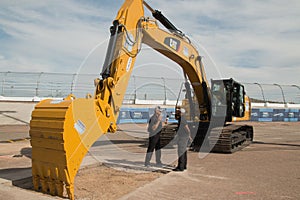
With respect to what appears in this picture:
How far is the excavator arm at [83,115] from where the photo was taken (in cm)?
478

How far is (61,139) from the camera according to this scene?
15.4 feet

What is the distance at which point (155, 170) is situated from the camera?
752cm

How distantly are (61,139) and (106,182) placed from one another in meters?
1.93

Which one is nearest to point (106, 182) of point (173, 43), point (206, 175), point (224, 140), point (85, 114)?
point (85, 114)

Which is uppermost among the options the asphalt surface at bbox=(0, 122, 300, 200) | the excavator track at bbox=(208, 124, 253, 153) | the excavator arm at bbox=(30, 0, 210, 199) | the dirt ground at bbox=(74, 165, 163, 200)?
the excavator arm at bbox=(30, 0, 210, 199)

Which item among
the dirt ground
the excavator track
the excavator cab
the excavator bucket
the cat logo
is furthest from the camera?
the excavator cab

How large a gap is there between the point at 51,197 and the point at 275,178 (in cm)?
490

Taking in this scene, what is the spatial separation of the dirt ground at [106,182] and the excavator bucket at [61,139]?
564mm

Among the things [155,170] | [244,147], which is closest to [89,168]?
[155,170]

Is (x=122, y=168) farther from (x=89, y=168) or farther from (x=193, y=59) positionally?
(x=193, y=59)

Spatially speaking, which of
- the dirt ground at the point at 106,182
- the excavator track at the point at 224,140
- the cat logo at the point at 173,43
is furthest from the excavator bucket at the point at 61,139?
the excavator track at the point at 224,140

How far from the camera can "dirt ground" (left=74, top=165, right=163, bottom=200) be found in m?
5.37

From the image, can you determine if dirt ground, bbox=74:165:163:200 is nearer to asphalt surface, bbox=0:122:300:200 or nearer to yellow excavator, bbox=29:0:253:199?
asphalt surface, bbox=0:122:300:200

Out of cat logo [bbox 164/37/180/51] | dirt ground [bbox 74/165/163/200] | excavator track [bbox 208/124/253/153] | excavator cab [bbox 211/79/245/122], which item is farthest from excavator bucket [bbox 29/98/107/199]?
excavator cab [bbox 211/79/245/122]
